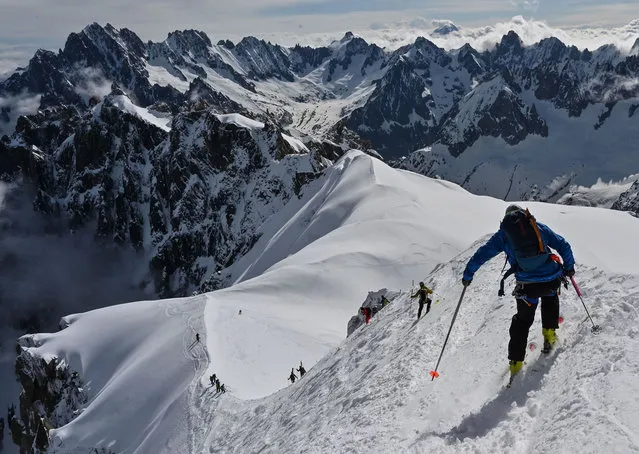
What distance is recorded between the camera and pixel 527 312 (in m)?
10.3

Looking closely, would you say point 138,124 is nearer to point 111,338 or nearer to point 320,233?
point 320,233

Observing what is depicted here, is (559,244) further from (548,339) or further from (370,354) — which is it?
(370,354)

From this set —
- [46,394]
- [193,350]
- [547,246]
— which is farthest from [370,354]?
[46,394]

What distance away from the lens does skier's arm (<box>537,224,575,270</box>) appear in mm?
10306

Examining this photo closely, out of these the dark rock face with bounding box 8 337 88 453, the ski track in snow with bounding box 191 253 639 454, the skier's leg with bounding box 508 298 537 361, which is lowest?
the dark rock face with bounding box 8 337 88 453

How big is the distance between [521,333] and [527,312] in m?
0.44

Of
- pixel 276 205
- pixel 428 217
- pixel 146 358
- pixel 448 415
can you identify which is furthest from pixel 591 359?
pixel 276 205

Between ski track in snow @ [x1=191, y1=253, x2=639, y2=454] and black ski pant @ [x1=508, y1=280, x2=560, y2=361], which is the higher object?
black ski pant @ [x1=508, y1=280, x2=560, y2=361]

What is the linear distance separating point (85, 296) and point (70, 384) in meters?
161

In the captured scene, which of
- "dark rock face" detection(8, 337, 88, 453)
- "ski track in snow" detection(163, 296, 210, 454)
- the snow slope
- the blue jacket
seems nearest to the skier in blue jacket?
the blue jacket

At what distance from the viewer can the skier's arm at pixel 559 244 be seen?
1031cm

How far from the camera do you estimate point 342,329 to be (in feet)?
135

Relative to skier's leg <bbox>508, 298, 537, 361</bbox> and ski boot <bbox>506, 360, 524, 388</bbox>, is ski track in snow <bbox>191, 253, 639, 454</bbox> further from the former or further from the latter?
skier's leg <bbox>508, 298, 537, 361</bbox>

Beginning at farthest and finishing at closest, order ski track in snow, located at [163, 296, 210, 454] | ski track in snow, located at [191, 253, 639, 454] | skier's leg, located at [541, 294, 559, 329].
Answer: ski track in snow, located at [163, 296, 210, 454]
skier's leg, located at [541, 294, 559, 329]
ski track in snow, located at [191, 253, 639, 454]
